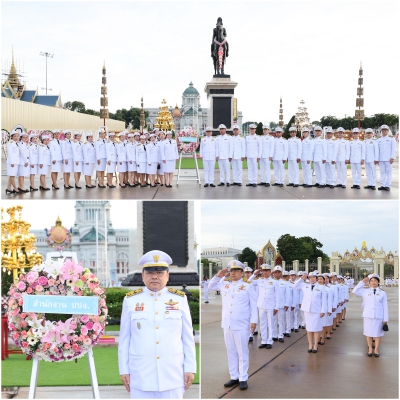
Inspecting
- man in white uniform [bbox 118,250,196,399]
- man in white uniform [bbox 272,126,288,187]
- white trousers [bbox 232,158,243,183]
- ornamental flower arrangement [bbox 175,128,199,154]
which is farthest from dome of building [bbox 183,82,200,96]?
man in white uniform [bbox 118,250,196,399]

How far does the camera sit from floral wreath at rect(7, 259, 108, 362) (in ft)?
16.4

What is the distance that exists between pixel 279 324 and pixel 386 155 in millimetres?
4312

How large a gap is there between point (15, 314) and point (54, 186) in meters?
6.54

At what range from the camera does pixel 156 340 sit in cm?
434

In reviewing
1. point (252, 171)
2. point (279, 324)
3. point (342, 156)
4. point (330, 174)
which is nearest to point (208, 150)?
point (252, 171)

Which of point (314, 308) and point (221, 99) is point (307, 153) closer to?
point (314, 308)

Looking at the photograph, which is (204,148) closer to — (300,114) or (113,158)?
(113,158)

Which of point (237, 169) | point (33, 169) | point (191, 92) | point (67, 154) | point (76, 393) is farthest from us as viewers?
point (191, 92)

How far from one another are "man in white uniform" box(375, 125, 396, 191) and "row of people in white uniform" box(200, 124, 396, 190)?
13 cm

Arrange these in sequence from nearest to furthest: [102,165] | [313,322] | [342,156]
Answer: [313,322]
[342,156]
[102,165]

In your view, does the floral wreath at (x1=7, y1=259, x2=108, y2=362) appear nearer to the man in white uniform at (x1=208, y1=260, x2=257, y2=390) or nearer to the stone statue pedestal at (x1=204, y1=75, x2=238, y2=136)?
the man in white uniform at (x1=208, y1=260, x2=257, y2=390)

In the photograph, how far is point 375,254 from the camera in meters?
10.8

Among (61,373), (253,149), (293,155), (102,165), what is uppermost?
(253,149)

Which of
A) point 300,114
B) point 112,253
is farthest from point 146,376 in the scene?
point 300,114
